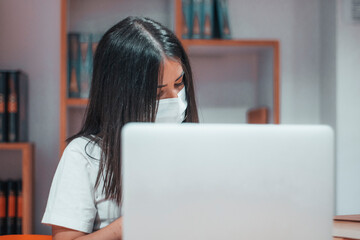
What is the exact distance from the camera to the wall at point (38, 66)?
2.43 meters

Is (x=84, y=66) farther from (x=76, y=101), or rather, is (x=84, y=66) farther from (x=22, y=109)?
(x=22, y=109)

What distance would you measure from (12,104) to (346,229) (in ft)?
5.78

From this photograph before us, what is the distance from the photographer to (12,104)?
2.10m

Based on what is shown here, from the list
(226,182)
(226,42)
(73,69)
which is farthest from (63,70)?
(226,182)

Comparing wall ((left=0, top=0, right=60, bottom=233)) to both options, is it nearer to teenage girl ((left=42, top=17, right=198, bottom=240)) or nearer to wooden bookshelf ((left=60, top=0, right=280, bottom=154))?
wooden bookshelf ((left=60, top=0, right=280, bottom=154))

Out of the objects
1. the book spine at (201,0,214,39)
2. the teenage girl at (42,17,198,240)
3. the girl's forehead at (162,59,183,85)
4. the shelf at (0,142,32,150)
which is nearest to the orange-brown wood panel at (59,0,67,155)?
the shelf at (0,142,32,150)

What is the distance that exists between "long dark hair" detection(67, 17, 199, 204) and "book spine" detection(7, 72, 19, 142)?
1241 mm

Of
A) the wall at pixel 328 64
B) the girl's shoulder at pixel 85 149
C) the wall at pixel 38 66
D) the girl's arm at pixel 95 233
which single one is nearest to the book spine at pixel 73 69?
the wall at pixel 38 66

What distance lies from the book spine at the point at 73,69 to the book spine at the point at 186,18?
1.83ft

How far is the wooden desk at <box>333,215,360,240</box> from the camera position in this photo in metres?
0.85

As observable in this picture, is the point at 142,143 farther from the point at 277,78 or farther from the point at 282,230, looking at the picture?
the point at 277,78

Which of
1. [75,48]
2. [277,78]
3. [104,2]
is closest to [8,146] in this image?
[75,48]

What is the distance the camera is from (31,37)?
244 centimetres

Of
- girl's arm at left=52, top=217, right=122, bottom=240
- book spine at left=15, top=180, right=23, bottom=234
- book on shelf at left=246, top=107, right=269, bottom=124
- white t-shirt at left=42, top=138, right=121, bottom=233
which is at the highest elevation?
book on shelf at left=246, top=107, right=269, bottom=124
